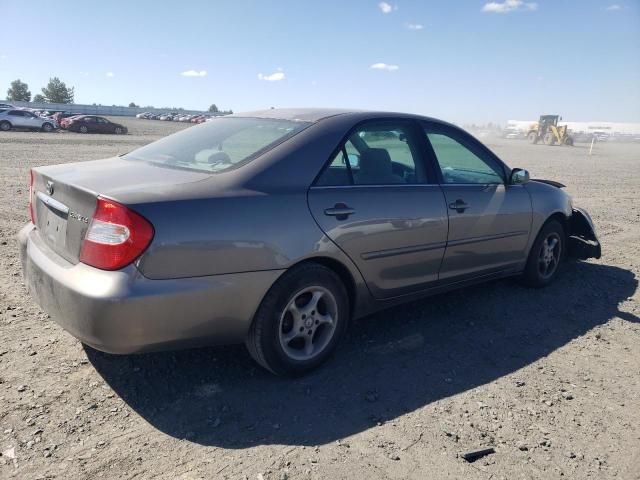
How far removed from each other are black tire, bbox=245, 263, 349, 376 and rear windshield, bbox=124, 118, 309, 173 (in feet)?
2.44

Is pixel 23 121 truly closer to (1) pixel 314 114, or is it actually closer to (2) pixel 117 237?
(1) pixel 314 114

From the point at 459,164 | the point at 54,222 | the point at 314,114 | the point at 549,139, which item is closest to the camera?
the point at 54,222

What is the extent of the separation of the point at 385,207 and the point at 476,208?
3.36ft

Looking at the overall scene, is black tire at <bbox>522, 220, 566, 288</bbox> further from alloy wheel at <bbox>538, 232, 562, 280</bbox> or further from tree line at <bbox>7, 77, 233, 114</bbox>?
tree line at <bbox>7, 77, 233, 114</bbox>

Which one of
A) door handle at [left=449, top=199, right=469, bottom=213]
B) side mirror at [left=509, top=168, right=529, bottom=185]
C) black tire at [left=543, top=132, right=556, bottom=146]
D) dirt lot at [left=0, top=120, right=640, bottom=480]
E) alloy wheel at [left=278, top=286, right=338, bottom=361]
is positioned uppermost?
black tire at [left=543, top=132, right=556, bottom=146]

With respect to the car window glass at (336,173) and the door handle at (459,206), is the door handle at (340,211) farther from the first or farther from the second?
the door handle at (459,206)

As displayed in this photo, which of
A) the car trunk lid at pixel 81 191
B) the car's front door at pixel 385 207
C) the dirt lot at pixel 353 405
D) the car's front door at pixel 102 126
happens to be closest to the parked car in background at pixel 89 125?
the car's front door at pixel 102 126

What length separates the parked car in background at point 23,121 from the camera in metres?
30.6

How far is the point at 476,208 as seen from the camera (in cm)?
397

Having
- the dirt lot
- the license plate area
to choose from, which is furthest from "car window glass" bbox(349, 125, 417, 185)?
the license plate area

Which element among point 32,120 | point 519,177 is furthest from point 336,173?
point 32,120

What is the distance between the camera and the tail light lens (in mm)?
2404

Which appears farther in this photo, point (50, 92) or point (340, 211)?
point (50, 92)

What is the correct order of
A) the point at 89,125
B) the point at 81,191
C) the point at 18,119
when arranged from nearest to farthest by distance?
the point at 81,191
the point at 18,119
the point at 89,125
